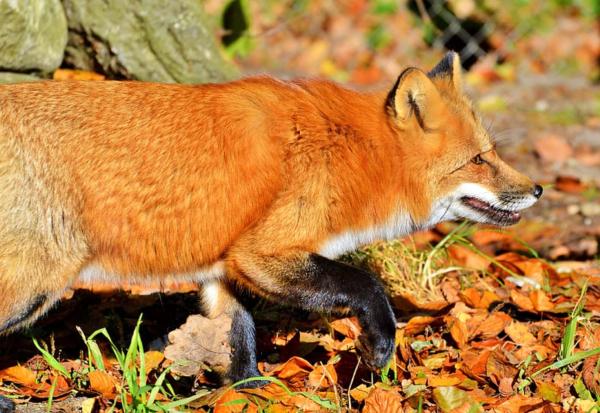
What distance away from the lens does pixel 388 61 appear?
1155cm

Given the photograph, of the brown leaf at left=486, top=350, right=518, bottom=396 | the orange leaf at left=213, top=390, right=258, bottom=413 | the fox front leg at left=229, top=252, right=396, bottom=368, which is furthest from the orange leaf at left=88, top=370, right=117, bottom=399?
the brown leaf at left=486, top=350, right=518, bottom=396

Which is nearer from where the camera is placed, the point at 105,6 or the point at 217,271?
the point at 217,271

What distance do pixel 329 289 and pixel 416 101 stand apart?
1097 millimetres

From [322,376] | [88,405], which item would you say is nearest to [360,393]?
[322,376]

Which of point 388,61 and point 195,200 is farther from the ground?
point 195,200

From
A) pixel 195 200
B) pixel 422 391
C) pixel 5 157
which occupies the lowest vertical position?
pixel 422 391

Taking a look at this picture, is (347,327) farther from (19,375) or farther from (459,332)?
(19,375)

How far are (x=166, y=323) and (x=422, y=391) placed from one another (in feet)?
6.10

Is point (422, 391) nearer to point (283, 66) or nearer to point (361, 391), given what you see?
point (361, 391)

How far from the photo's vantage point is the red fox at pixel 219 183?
389cm

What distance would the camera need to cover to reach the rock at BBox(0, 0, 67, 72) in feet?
17.4

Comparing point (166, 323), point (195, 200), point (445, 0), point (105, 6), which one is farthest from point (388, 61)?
point (195, 200)

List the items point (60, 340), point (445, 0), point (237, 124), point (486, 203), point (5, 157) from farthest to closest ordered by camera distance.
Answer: point (445, 0) → point (60, 340) → point (486, 203) → point (237, 124) → point (5, 157)

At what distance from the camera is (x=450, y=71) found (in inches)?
185
